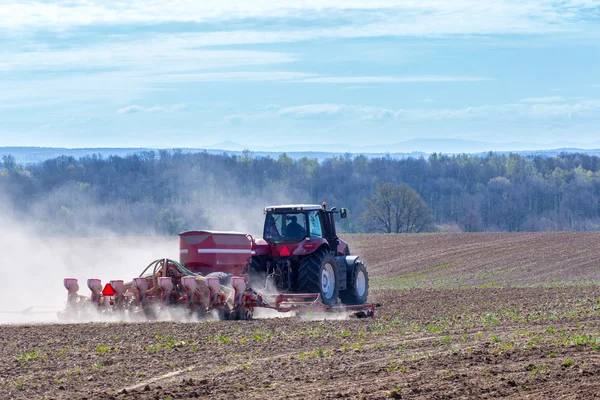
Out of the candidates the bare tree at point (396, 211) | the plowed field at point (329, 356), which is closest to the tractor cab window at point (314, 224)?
the plowed field at point (329, 356)

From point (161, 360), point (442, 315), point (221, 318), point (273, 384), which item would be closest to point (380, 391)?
point (273, 384)

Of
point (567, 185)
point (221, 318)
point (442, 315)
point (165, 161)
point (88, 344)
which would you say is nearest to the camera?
point (88, 344)

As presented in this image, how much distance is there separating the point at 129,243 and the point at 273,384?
3422 centimetres

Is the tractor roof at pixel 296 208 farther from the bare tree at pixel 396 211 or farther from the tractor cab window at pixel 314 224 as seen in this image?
the bare tree at pixel 396 211

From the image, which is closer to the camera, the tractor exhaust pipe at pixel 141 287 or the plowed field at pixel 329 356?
the plowed field at pixel 329 356

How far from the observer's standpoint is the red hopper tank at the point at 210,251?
677 inches

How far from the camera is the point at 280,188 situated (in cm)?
8912

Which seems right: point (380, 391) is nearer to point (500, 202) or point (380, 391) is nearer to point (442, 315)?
point (442, 315)

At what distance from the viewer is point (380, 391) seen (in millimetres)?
8305

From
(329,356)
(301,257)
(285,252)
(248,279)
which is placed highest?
(285,252)

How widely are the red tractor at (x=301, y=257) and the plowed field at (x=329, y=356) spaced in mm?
1140

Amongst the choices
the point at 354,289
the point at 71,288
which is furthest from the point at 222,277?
the point at 354,289

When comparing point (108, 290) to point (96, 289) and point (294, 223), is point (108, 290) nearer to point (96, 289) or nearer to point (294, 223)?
point (96, 289)

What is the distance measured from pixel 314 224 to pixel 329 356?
295 inches
